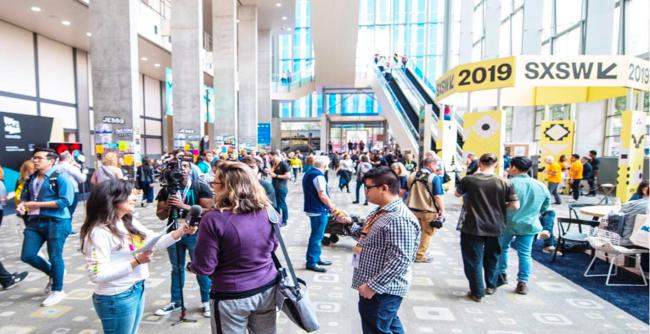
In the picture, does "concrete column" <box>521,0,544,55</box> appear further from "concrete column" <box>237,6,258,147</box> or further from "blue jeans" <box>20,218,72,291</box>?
"blue jeans" <box>20,218,72,291</box>

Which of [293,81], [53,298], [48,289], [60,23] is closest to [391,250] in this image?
[53,298]

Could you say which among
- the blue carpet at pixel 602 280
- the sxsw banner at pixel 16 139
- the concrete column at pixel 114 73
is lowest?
the blue carpet at pixel 602 280

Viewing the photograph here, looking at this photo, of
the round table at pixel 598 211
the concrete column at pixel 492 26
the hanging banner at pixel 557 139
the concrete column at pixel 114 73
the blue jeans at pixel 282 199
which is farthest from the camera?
the concrete column at pixel 492 26

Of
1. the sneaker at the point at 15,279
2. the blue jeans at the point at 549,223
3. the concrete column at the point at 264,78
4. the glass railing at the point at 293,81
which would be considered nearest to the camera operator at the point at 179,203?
the sneaker at the point at 15,279

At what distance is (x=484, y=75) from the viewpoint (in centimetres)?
967

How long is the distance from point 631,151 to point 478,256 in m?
8.28

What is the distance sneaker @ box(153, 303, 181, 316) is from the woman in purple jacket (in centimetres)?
195

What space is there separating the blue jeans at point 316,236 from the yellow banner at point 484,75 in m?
7.06

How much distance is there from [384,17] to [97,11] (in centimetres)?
2893

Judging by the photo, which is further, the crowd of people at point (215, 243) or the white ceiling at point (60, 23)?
the white ceiling at point (60, 23)

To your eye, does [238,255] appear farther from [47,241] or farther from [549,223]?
[549,223]

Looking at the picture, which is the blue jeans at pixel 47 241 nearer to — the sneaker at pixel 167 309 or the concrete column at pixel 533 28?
the sneaker at pixel 167 309

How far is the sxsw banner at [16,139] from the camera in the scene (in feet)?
29.6

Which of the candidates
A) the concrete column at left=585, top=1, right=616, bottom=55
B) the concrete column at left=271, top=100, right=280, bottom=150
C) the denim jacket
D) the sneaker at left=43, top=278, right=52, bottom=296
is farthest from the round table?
the concrete column at left=271, top=100, right=280, bottom=150
